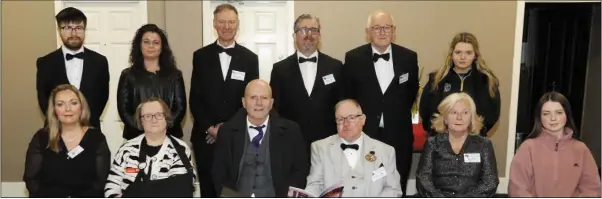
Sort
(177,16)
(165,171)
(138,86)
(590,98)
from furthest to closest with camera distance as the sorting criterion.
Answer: (590,98) < (177,16) < (138,86) < (165,171)

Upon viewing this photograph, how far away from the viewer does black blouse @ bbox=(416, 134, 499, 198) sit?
3123 millimetres

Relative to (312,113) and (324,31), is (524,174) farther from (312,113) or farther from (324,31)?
(324,31)

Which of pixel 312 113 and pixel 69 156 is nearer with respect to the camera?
pixel 69 156

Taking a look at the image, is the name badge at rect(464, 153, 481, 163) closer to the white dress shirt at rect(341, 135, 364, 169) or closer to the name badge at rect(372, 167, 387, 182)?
the name badge at rect(372, 167, 387, 182)

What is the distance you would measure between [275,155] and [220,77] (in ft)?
3.00

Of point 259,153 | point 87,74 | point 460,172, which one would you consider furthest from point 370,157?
point 87,74

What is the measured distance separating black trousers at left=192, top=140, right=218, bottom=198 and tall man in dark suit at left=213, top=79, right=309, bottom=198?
0.70 m

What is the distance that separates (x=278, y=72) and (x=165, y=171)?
111cm

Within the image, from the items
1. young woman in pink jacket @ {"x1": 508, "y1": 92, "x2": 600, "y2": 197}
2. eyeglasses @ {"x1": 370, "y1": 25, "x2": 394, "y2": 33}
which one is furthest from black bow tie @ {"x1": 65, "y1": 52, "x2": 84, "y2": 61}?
young woman in pink jacket @ {"x1": 508, "y1": 92, "x2": 600, "y2": 197}

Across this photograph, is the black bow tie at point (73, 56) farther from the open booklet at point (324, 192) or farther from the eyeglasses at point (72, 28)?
the open booklet at point (324, 192)

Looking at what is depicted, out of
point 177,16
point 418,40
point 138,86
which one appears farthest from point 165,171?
point 418,40

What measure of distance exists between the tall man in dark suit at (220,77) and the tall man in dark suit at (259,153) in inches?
22.4

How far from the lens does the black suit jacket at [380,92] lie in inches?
147

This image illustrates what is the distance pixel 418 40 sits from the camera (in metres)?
5.36
